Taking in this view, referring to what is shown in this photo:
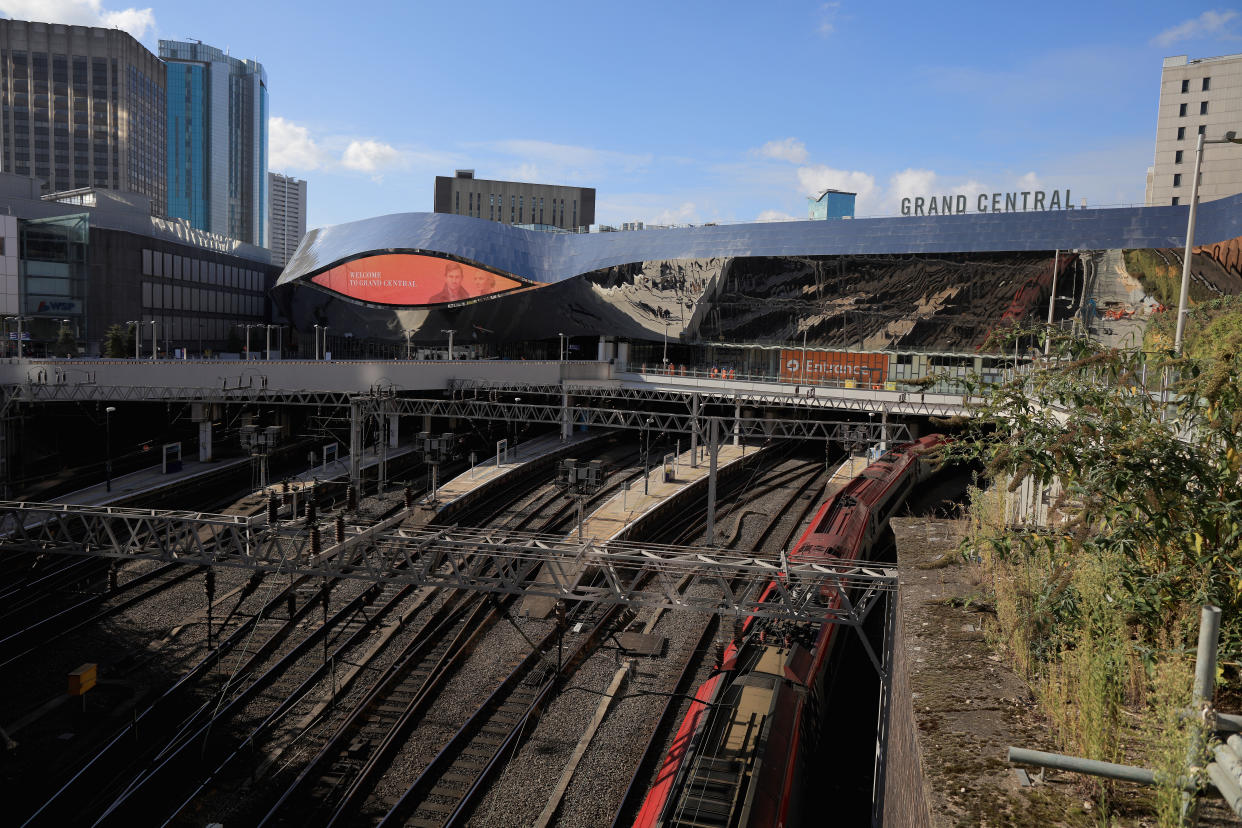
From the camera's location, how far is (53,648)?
2164 centimetres

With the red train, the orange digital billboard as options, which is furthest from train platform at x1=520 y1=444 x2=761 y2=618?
the orange digital billboard

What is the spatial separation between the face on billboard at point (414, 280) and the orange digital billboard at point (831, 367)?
78.4ft

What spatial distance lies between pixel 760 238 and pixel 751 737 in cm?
5533

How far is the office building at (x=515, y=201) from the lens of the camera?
→ 168 metres

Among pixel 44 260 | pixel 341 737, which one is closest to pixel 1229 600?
pixel 341 737

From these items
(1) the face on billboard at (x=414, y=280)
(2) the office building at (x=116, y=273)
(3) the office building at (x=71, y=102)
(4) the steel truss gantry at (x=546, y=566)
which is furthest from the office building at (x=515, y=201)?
(4) the steel truss gantry at (x=546, y=566)

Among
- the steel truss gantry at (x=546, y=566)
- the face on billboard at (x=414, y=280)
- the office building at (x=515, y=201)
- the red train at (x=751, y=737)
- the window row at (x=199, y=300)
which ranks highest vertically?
the office building at (x=515, y=201)

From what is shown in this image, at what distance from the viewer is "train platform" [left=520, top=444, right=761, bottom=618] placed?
83.6 ft

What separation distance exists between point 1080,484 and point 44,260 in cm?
7056

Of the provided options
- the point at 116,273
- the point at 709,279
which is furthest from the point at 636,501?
the point at 116,273

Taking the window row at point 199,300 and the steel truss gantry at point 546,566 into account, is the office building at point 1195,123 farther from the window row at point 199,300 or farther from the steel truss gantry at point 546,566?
the window row at point 199,300

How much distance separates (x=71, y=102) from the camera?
145 metres

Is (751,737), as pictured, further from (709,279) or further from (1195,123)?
(1195,123)

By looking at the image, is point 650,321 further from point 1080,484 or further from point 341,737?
point 1080,484
